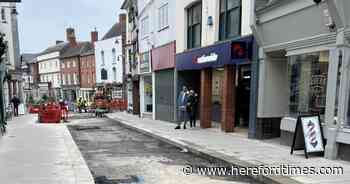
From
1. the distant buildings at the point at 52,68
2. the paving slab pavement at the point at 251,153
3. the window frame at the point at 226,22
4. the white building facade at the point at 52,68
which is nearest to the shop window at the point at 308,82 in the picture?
the paving slab pavement at the point at 251,153

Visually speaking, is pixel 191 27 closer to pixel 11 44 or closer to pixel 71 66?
pixel 11 44

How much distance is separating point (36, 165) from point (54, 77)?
2289 inches

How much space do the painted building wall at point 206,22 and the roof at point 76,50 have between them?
39072 millimetres

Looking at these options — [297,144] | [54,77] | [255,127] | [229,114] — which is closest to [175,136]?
[229,114]

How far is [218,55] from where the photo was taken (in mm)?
11656

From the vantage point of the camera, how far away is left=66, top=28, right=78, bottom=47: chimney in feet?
187

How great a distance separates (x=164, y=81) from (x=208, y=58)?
235 inches

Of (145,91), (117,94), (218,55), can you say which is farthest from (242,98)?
(117,94)

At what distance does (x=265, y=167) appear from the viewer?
6.45m

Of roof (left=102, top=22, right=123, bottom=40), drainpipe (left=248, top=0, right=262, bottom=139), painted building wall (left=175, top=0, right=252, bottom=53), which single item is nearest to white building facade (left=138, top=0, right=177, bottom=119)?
painted building wall (left=175, top=0, right=252, bottom=53)

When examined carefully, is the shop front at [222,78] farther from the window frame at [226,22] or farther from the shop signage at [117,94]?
the shop signage at [117,94]

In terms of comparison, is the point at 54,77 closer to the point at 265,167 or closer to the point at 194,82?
the point at 194,82

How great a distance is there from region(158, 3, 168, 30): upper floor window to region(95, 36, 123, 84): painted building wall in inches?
852

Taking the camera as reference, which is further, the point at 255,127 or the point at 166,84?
the point at 166,84
